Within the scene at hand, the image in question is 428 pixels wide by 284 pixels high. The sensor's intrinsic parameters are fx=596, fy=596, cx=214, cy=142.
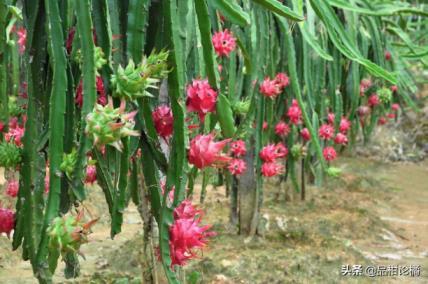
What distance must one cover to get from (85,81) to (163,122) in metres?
0.27

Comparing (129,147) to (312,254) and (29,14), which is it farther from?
(312,254)

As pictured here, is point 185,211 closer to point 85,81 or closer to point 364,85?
point 85,81

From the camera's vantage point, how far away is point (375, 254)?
4270mm

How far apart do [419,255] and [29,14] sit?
3667mm

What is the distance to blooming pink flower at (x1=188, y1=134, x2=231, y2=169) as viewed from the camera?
126 cm

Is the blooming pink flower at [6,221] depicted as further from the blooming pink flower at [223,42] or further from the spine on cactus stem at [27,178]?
the blooming pink flower at [223,42]

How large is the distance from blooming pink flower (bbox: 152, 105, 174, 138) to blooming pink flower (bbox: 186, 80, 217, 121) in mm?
55

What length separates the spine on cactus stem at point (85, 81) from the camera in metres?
1.19

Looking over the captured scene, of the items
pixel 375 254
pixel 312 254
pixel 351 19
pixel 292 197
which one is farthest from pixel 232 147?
pixel 292 197

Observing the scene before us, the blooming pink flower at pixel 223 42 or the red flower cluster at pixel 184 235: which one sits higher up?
the blooming pink flower at pixel 223 42

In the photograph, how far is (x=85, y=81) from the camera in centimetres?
122

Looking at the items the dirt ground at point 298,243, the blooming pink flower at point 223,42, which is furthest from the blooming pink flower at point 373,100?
the blooming pink flower at point 223,42

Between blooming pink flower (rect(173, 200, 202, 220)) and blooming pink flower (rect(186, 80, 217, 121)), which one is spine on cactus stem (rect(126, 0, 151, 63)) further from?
blooming pink flower (rect(173, 200, 202, 220))

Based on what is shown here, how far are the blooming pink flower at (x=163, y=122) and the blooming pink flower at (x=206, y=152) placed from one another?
0.40ft
